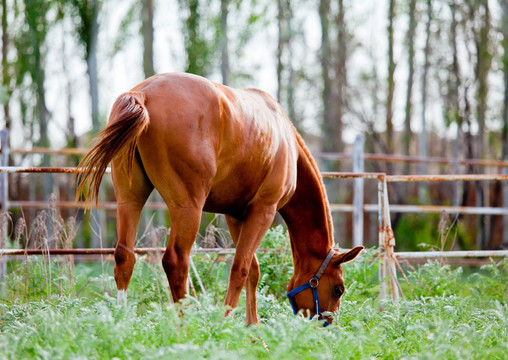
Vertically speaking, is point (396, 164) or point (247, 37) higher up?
point (247, 37)

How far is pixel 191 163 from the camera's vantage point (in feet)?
10.1

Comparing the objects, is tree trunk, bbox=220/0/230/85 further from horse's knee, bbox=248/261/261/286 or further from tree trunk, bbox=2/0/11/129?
horse's knee, bbox=248/261/261/286

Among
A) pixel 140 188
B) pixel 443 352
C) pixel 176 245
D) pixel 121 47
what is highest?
pixel 121 47

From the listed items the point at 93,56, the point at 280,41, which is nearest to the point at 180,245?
the point at 93,56

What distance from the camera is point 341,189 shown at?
17.3 m

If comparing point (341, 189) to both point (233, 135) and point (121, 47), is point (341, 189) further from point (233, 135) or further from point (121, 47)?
point (233, 135)

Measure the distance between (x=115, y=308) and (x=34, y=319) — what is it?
599 mm

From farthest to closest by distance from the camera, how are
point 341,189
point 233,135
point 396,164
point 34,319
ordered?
point 341,189, point 396,164, point 233,135, point 34,319

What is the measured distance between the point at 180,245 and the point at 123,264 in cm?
37

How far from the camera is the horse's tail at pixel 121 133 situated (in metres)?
2.90

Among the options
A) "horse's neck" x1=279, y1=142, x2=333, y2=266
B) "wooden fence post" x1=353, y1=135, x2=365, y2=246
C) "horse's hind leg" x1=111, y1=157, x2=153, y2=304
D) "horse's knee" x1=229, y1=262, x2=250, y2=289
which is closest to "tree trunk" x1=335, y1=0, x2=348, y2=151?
"wooden fence post" x1=353, y1=135, x2=365, y2=246

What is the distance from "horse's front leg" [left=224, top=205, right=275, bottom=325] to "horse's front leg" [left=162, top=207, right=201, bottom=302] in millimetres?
432

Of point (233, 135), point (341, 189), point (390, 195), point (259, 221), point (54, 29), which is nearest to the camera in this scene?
point (233, 135)

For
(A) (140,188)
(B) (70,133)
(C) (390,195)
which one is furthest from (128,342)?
(B) (70,133)
